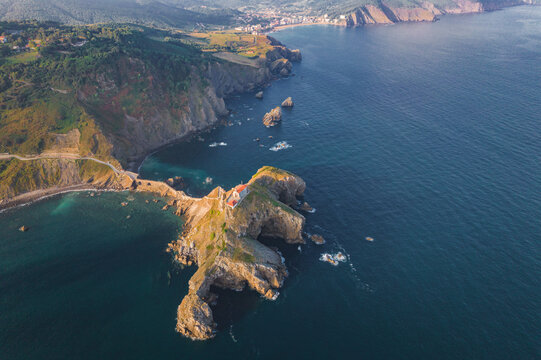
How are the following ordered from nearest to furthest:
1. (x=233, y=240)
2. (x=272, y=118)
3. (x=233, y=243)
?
(x=233, y=243), (x=233, y=240), (x=272, y=118)

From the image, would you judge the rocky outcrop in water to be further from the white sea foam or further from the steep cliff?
the white sea foam

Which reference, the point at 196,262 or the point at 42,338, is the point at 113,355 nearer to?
the point at 42,338

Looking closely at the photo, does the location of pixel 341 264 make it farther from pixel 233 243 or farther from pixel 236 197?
pixel 236 197

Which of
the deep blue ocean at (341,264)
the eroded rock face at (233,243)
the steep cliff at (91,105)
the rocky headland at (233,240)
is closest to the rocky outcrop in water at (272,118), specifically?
the deep blue ocean at (341,264)

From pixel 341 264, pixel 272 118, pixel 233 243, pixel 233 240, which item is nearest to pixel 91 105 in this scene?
pixel 272 118

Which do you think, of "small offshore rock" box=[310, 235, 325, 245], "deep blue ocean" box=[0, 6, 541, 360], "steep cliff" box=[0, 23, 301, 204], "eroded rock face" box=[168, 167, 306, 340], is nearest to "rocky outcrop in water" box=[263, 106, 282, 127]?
"deep blue ocean" box=[0, 6, 541, 360]

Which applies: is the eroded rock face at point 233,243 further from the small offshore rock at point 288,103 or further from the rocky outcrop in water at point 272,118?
the small offshore rock at point 288,103
